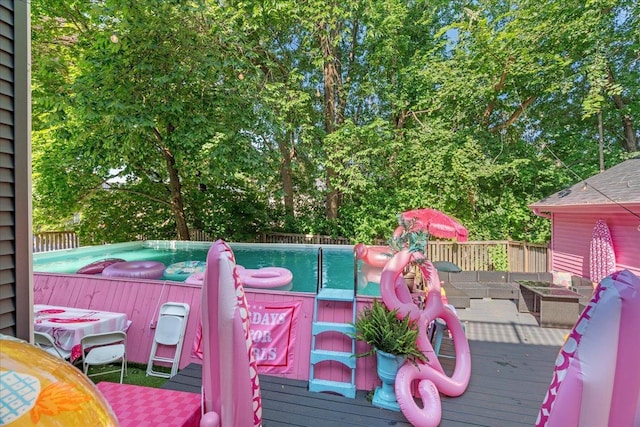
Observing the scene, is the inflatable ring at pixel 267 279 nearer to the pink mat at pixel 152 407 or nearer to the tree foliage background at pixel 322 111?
the tree foliage background at pixel 322 111

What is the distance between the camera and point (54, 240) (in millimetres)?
11430

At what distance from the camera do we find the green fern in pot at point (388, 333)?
3.31 meters

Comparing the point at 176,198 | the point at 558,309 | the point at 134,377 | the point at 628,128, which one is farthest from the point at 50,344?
the point at 628,128

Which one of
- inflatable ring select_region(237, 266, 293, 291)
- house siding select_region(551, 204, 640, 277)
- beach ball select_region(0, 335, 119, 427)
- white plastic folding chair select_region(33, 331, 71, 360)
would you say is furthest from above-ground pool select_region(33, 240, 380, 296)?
house siding select_region(551, 204, 640, 277)

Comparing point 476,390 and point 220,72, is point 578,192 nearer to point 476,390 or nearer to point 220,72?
point 476,390

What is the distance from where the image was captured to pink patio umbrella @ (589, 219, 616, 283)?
7.16 m

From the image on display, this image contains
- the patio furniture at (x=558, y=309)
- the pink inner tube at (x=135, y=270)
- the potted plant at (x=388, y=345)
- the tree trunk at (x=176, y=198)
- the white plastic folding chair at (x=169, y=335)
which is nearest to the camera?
the potted plant at (x=388, y=345)

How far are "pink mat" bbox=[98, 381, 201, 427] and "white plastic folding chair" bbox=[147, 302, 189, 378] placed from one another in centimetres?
176

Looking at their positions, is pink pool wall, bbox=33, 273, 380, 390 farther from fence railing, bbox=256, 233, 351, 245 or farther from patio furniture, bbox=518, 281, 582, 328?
fence railing, bbox=256, 233, 351, 245

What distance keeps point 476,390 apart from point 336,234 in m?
8.90

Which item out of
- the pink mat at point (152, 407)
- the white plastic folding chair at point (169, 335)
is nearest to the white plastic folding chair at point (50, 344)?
the white plastic folding chair at point (169, 335)

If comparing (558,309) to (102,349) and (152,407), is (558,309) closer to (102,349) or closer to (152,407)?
(152,407)

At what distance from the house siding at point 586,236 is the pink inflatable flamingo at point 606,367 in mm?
7119

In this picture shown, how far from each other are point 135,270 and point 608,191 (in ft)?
36.9
